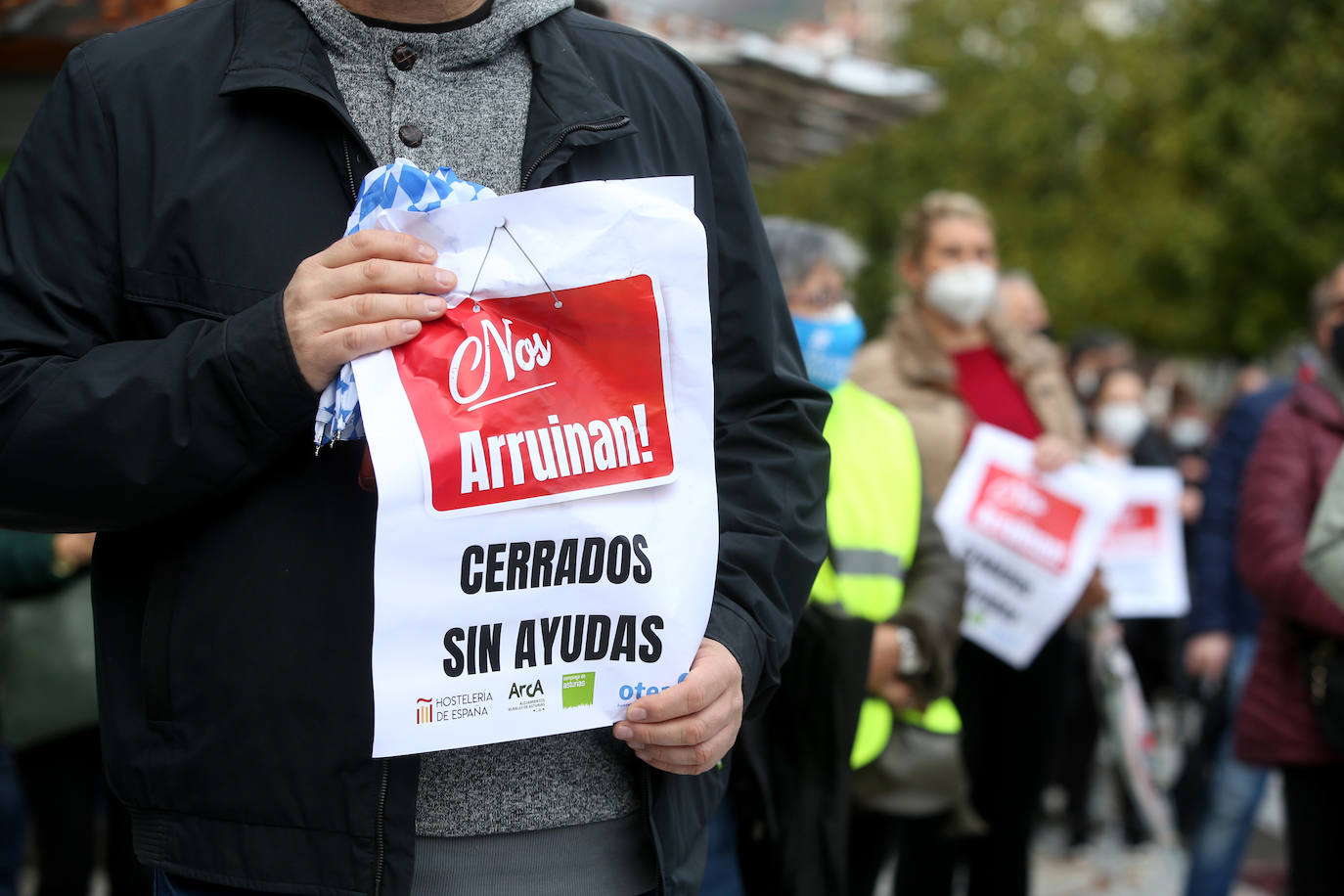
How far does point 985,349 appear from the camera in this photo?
5156 millimetres

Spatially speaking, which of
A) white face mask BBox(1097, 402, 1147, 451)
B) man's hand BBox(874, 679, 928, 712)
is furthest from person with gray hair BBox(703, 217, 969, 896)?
white face mask BBox(1097, 402, 1147, 451)

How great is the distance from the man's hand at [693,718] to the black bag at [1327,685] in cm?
298

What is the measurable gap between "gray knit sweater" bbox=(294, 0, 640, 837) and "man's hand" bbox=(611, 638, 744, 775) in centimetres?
9

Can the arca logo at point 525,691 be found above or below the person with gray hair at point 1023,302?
above

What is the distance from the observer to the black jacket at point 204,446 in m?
1.54

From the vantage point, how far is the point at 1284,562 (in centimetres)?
429

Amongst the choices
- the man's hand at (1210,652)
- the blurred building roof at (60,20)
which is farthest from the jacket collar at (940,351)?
the blurred building roof at (60,20)

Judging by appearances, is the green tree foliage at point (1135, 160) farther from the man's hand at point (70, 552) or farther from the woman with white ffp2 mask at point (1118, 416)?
the man's hand at point (70, 552)

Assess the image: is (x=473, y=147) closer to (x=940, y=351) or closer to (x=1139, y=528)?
(x=940, y=351)

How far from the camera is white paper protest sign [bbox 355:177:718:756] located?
5.12ft

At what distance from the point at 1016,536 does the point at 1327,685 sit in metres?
1.00

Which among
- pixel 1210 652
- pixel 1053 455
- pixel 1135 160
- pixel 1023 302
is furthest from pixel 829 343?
pixel 1135 160

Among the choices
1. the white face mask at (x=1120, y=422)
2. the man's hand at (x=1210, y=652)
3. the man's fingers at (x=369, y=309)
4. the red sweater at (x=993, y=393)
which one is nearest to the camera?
the man's fingers at (x=369, y=309)

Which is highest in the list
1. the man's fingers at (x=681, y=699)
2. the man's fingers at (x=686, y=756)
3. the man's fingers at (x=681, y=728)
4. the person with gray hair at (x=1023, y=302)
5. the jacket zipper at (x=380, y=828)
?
the man's fingers at (x=681, y=699)
